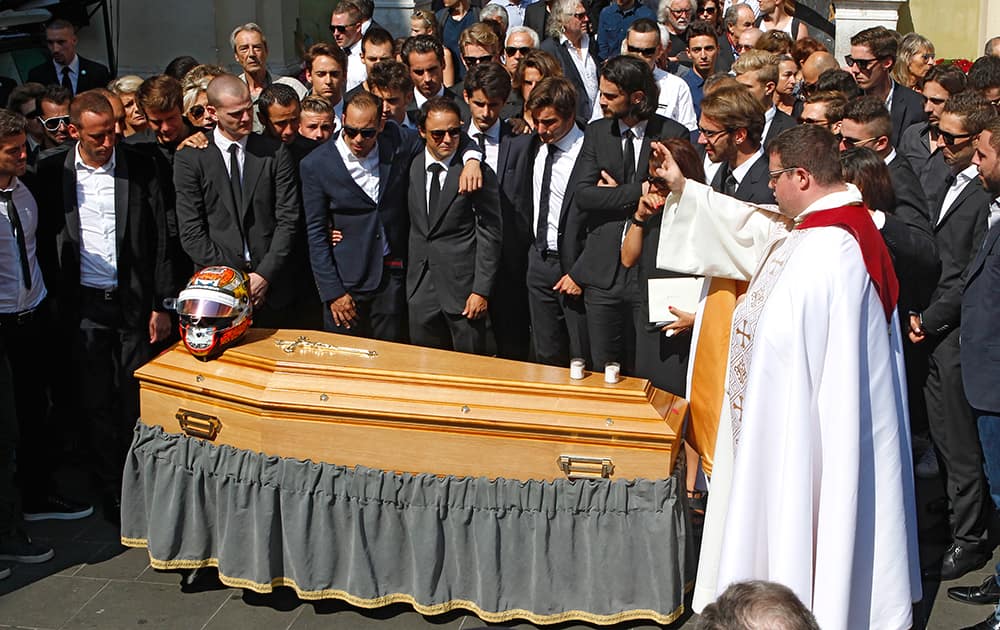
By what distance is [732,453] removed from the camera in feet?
15.9

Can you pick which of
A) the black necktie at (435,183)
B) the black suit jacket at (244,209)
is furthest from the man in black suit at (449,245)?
the black suit jacket at (244,209)

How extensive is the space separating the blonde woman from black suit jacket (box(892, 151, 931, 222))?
4063 millimetres

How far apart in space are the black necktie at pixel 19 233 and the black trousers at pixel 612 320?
2671 millimetres

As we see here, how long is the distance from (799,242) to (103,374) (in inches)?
137

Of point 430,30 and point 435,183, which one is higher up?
point 430,30

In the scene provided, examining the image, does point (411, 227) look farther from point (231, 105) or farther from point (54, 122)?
point (54, 122)

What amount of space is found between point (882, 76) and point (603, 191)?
104 inches

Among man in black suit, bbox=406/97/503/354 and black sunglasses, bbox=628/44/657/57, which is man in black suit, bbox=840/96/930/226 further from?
black sunglasses, bbox=628/44/657/57

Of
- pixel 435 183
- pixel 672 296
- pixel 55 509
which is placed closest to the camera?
pixel 672 296

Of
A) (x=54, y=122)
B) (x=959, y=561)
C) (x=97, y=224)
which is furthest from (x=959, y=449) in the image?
(x=54, y=122)

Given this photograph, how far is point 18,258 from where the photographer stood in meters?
5.74

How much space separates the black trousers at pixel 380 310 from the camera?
6.47m

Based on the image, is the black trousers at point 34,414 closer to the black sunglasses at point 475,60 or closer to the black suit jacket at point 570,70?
the black sunglasses at point 475,60

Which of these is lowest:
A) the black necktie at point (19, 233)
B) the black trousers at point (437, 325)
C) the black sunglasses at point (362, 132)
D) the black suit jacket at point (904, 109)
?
the black trousers at point (437, 325)
